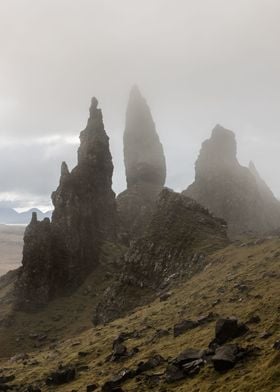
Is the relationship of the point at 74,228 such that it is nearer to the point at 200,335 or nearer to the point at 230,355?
the point at 200,335

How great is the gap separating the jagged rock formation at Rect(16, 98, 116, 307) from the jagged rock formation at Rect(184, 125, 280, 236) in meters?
48.7

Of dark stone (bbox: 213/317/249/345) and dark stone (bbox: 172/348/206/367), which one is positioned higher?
dark stone (bbox: 213/317/249/345)

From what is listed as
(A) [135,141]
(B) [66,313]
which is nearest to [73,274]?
(B) [66,313]

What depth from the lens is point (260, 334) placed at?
1380 inches

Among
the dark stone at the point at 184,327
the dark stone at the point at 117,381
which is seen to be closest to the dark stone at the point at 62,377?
the dark stone at the point at 117,381

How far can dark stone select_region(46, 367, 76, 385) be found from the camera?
43.2 metres

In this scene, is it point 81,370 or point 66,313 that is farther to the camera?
point 66,313

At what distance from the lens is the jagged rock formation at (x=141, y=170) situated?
149 m

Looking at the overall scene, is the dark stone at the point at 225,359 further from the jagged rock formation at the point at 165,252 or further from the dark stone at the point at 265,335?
the jagged rock formation at the point at 165,252

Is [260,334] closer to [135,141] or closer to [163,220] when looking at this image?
[163,220]

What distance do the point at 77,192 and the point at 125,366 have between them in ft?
258

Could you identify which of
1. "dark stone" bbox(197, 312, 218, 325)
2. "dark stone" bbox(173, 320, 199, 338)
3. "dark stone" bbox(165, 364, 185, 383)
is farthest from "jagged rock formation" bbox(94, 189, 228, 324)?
"dark stone" bbox(165, 364, 185, 383)

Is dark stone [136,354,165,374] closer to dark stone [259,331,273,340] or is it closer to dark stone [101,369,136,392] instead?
dark stone [101,369,136,392]

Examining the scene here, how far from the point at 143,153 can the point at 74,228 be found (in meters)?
82.4
